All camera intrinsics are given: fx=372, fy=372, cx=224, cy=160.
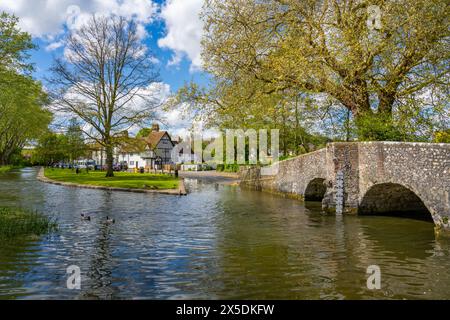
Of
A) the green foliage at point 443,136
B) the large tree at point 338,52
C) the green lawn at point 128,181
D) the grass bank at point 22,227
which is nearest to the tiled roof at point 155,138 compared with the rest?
the green lawn at point 128,181

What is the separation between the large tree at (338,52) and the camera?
16797 mm

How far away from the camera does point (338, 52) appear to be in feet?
57.3

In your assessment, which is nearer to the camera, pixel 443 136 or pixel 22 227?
pixel 22 227

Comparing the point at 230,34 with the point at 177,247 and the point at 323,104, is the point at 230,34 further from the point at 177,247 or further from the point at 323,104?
the point at 177,247

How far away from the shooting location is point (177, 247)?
1028 centimetres

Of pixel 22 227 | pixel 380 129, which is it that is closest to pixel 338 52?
pixel 380 129

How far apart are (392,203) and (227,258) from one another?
38.1ft

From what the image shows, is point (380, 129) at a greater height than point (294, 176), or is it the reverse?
point (380, 129)

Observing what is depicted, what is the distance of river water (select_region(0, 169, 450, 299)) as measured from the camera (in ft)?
22.6

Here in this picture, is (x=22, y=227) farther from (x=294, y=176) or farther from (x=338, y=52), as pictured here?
(x=294, y=176)

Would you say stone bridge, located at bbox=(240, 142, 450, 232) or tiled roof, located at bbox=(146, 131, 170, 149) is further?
tiled roof, located at bbox=(146, 131, 170, 149)

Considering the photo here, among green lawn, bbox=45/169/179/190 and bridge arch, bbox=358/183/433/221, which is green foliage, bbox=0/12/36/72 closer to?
green lawn, bbox=45/169/179/190

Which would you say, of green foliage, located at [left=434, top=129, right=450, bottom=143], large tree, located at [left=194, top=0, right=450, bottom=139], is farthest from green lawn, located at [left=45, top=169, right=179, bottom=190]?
green foliage, located at [left=434, top=129, right=450, bottom=143]

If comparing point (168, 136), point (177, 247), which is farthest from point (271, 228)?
point (168, 136)
